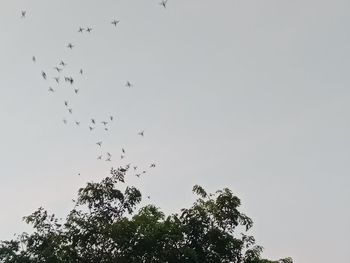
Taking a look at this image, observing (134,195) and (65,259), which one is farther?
(134,195)

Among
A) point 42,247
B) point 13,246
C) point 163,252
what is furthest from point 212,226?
point 13,246

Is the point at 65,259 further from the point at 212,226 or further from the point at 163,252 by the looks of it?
the point at 212,226

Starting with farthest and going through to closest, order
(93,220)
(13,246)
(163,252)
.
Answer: (13,246), (93,220), (163,252)

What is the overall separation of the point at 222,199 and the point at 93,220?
17.0ft

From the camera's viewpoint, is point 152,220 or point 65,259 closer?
point 65,259

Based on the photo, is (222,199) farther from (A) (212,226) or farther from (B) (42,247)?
(B) (42,247)

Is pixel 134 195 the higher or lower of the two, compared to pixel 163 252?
higher

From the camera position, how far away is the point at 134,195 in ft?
61.8

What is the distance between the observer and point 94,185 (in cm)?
1869

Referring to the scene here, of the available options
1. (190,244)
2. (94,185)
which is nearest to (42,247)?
(94,185)

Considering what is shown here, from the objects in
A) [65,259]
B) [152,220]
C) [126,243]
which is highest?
[152,220]

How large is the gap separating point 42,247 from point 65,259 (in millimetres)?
1588

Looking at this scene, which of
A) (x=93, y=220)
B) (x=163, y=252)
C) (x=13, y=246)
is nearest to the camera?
(x=163, y=252)

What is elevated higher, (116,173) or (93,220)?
(116,173)
